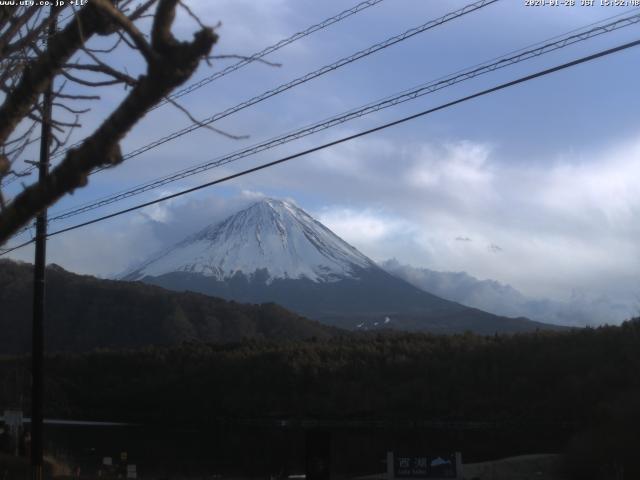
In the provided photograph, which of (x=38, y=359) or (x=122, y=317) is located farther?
(x=122, y=317)

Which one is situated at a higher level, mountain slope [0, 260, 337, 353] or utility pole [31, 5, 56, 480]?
mountain slope [0, 260, 337, 353]

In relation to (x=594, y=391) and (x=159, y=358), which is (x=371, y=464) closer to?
(x=594, y=391)

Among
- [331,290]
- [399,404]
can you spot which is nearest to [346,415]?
[399,404]

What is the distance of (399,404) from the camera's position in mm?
51406

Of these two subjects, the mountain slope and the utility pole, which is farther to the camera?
the mountain slope

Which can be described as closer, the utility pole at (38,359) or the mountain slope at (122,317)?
the utility pole at (38,359)

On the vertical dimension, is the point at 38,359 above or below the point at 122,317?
below

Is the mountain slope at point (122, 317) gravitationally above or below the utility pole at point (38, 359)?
above

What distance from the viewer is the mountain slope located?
9131 cm

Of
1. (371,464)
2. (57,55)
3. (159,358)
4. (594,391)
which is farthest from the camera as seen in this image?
(159,358)

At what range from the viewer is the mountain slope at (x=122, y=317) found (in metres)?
91.3

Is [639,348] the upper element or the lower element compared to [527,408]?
upper

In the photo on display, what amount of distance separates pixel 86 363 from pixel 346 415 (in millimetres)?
21549

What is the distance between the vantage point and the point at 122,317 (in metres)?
95.4
